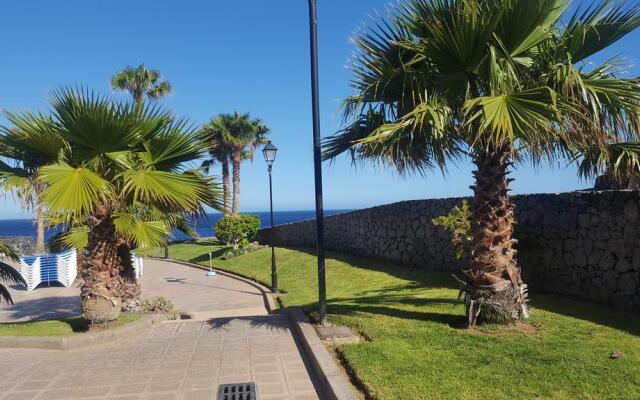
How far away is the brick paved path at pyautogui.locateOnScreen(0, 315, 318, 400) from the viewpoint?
4.87 m

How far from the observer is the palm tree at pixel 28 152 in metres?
7.18

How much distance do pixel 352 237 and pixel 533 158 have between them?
494 inches

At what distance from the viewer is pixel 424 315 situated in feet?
23.8

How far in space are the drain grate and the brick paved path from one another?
0.27ft

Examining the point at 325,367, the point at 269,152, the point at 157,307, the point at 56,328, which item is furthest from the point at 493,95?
the point at 269,152

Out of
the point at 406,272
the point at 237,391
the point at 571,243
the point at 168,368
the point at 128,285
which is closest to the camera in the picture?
the point at 237,391

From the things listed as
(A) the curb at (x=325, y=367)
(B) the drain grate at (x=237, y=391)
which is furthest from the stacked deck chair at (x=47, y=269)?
(B) the drain grate at (x=237, y=391)

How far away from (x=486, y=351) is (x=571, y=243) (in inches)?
161

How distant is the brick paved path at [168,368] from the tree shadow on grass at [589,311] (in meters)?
4.00

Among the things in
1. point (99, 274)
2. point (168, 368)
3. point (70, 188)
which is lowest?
point (168, 368)

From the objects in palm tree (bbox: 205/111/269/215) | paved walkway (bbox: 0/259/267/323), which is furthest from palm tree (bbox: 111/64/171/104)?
paved walkway (bbox: 0/259/267/323)

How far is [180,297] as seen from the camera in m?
16.1

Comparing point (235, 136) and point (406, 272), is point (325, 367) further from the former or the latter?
point (235, 136)

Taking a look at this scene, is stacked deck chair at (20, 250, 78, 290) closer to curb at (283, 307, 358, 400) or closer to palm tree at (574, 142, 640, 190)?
curb at (283, 307, 358, 400)
